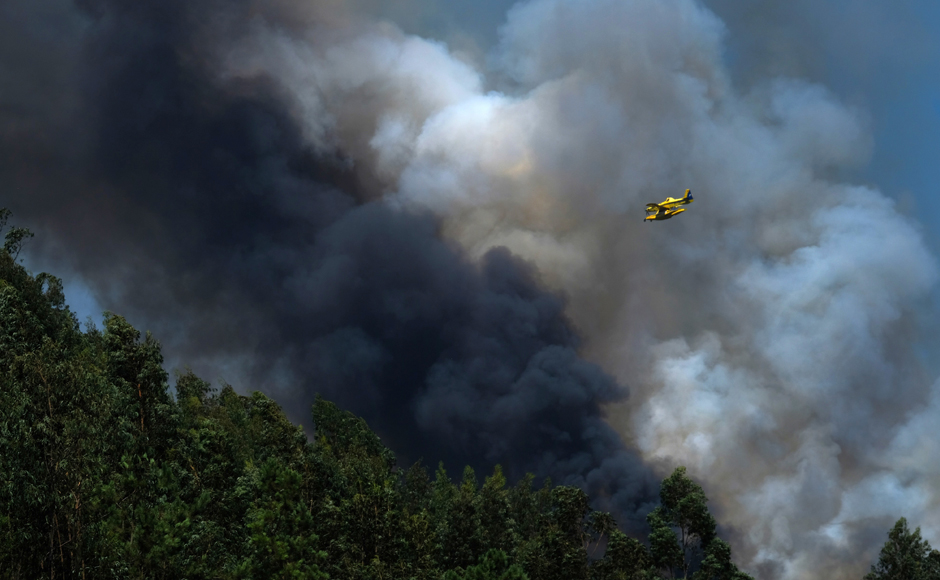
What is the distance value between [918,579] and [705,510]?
3267cm

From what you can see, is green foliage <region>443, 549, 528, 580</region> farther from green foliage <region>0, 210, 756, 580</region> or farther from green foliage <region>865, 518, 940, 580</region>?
green foliage <region>865, 518, 940, 580</region>

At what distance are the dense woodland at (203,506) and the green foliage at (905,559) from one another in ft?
0.94

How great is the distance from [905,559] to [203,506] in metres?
107

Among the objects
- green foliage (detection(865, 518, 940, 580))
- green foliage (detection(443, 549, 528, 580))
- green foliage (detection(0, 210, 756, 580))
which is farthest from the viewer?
green foliage (detection(865, 518, 940, 580))

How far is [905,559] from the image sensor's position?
12606cm

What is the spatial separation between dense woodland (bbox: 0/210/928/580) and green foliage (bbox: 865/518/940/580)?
29 cm

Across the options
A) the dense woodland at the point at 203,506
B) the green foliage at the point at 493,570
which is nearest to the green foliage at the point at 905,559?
the dense woodland at the point at 203,506

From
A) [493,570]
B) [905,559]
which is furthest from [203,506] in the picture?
[905,559]

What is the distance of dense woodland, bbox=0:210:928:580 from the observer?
237 ft

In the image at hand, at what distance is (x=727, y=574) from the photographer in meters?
128

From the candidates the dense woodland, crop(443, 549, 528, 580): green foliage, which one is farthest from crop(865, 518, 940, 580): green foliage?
crop(443, 549, 528, 580): green foliage

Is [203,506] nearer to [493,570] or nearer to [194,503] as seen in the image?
[194,503]

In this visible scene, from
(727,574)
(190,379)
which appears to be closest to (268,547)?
(727,574)

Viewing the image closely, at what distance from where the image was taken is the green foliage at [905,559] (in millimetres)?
125688
